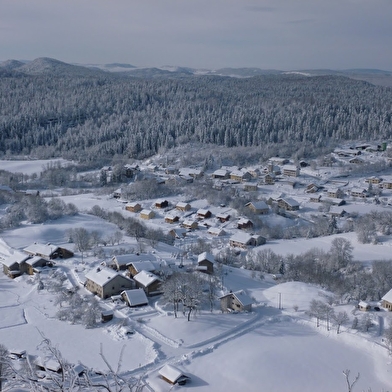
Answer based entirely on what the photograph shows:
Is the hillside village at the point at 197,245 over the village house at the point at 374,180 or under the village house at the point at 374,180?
under

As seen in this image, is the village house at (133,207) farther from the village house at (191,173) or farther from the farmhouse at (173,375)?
the farmhouse at (173,375)

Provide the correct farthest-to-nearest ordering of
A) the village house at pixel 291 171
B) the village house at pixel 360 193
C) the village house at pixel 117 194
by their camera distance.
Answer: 1. the village house at pixel 291 171
2. the village house at pixel 117 194
3. the village house at pixel 360 193

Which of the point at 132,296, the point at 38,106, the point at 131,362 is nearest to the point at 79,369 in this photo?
the point at 131,362

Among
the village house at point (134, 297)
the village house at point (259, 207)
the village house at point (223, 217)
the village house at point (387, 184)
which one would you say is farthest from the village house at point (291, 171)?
the village house at point (134, 297)

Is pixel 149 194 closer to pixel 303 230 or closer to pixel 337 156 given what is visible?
pixel 303 230

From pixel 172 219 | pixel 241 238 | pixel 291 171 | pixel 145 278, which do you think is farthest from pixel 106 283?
pixel 291 171

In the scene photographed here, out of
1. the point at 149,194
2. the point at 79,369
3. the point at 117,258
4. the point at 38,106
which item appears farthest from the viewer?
the point at 38,106

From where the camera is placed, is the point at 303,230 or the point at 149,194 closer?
the point at 303,230
